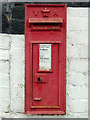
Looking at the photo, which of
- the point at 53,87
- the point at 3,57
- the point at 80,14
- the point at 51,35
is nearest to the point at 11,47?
the point at 3,57

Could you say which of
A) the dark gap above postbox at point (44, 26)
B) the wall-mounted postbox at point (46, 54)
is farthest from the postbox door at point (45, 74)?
the dark gap above postbox at point (44, 26)

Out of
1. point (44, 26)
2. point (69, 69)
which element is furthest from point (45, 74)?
point (44, 26)

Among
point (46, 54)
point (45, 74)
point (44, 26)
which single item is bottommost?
point (45, 74)

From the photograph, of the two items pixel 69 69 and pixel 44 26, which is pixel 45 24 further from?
pixel 69 69

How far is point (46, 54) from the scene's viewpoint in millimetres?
2074

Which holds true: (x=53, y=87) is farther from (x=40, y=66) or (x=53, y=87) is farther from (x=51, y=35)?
(x=51, y=35)

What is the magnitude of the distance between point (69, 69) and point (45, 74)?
328mm

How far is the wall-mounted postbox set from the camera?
2.06 m

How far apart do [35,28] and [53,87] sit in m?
0.61

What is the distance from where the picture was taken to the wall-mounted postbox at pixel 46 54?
206 centimetres

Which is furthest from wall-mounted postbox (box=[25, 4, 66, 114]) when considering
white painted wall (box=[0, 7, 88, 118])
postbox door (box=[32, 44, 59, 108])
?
white painted wall (box=[0, 7, 88, 118])

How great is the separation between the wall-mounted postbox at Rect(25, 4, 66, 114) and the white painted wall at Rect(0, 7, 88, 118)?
0.69ft

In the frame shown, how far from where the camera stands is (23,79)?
228cm

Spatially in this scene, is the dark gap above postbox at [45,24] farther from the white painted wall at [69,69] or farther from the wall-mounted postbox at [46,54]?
the white painted wall at [69,69]
